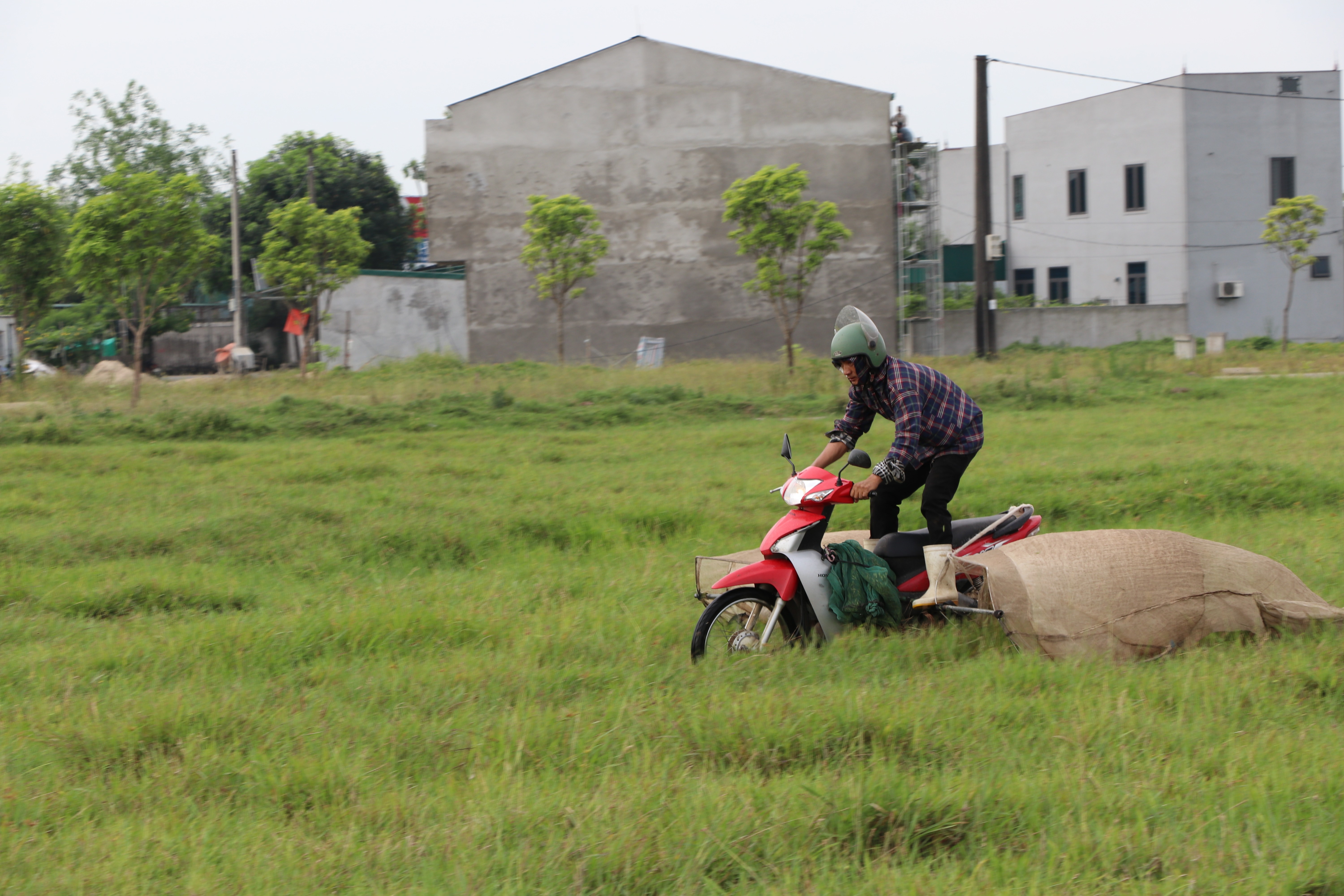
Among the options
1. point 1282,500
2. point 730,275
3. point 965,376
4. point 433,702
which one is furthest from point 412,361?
point 433,702

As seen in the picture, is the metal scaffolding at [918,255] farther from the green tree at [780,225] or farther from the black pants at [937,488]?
the black pants at [937,488]

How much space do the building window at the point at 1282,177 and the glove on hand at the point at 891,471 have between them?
42197 millimetres

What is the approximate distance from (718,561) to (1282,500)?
6.00m

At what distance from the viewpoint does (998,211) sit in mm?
47125

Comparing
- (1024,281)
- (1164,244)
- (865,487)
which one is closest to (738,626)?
(865,487)

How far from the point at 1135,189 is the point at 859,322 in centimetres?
4118

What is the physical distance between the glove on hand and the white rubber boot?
379mm

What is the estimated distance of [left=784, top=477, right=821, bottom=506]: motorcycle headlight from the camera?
17.1 feet

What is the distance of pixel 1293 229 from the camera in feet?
113

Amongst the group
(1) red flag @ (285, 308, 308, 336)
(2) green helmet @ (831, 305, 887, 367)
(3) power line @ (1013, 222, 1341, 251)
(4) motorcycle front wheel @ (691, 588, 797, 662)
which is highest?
(3) power line @ (1013, 222, 1341, 251)

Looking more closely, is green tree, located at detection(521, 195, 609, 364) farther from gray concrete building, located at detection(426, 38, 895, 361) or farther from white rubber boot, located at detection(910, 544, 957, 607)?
white rubber boot, located at detection(910, 544, 957, 607)

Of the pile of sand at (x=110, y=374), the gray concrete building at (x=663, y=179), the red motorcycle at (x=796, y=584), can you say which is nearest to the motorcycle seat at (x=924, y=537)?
the red motorcycle at (x=796, y=584)

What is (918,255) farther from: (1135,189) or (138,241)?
(138,241)

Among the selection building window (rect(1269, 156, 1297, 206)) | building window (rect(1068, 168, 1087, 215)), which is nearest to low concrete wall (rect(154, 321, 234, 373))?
building window (rect(1068, 168, 1087, 215))
